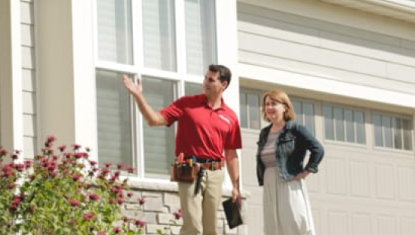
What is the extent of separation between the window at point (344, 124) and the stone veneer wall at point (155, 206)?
435cm

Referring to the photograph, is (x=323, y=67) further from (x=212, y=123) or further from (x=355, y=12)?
(x=212, y=123)

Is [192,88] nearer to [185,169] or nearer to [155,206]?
Answer: [155,206]

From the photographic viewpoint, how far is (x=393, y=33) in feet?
61.6

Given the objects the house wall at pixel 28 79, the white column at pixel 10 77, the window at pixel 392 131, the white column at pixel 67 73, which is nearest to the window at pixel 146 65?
the white column at pixel 67 73

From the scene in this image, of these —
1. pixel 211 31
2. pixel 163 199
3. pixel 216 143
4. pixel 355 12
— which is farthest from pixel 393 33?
pixel 216 143

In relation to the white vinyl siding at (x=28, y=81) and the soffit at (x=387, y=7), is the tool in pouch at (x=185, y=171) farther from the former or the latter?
the soffit at (x=387, y=7)

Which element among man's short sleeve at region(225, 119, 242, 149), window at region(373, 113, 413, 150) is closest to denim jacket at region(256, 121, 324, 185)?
man's short sleeve at region(225, 119, 242, 149)

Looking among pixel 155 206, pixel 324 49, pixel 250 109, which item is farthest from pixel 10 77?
pixel 324 49

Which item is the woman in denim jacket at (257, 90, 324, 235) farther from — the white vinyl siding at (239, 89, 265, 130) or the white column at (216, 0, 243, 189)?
the white vinyl siding at (239, 89, 265, 130)

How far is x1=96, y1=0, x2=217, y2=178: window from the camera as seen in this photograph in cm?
1391

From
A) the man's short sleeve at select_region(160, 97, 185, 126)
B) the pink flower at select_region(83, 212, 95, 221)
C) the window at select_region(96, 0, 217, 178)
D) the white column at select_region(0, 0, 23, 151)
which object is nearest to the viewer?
the pink flower at select_region(83, 212, 95, 221)

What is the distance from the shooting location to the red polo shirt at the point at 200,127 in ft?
39.7

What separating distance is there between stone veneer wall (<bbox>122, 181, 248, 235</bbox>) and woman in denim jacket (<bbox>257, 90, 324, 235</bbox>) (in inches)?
46.6

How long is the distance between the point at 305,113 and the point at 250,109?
107 cm
